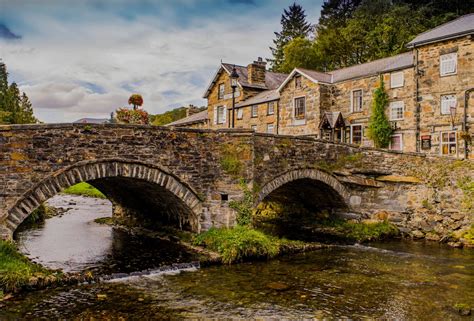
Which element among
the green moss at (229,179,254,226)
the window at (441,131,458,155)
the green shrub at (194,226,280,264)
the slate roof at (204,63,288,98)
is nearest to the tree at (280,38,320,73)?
the slate roof at (204,63,288,98)

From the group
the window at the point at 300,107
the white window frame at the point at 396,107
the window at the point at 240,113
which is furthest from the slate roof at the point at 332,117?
the window at the point at 240,113

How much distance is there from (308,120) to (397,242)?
16102mm

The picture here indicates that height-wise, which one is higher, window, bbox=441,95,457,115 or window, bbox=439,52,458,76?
window, bbox=439,52,458,76

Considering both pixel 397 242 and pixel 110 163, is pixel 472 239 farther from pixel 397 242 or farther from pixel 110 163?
pixel 110 163

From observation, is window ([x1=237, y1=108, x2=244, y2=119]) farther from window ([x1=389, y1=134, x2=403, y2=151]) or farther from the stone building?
window ([x1=389, y1=134, x2=403, y2=151])

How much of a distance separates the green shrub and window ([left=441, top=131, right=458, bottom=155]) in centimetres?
1607

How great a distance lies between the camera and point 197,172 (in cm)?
1523

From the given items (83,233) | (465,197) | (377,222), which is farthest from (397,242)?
(83,233)

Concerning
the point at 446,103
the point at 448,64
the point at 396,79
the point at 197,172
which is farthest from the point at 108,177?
the point at 396,79

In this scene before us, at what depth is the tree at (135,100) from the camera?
56.5 ft

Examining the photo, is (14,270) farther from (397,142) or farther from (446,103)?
(397,142)

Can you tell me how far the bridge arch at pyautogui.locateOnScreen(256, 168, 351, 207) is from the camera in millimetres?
16919

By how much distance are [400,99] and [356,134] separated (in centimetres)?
410

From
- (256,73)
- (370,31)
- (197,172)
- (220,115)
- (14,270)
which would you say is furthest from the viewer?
(370,31)
